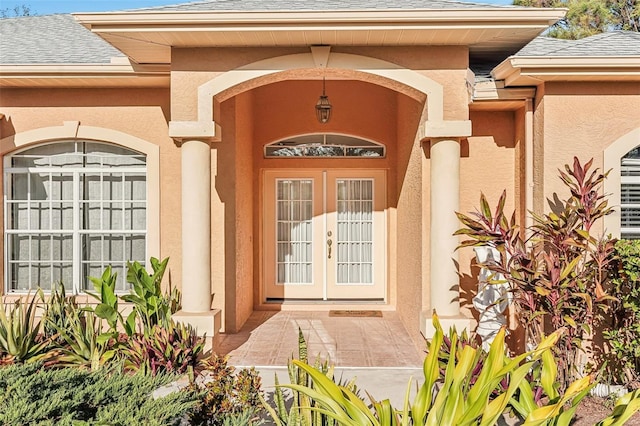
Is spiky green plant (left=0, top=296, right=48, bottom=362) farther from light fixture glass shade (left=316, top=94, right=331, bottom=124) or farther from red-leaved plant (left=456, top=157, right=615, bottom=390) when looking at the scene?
red-leaved plant (left=456, top=157, right=615, bottom=390)

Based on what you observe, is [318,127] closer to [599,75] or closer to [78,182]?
[78,182]

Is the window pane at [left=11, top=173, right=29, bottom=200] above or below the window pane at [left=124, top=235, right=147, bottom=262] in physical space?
above

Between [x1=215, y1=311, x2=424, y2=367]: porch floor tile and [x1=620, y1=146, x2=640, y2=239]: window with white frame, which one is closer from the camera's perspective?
[x1=620, y1=146, x2=640, y2=239]: window with white frame

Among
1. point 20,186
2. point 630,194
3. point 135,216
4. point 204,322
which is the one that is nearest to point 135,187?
point 135,216

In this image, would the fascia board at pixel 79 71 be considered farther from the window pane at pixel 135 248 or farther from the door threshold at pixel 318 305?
the door threshold at pixel 318 305

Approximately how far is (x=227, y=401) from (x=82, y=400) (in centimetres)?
112

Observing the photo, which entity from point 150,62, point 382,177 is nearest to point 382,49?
point 150,62

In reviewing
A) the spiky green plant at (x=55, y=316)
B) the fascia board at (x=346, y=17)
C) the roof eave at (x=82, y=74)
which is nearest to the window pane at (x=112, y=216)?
the spiky green plant at (x=55, y=316)

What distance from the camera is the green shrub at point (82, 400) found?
3.38 metres

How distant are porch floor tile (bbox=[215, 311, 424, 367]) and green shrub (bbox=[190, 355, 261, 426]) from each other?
1710mm

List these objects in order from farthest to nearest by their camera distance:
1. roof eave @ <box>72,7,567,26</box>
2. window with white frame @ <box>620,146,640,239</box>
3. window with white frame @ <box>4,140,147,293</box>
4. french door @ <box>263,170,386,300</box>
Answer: french door @ <box>263,170,386,300</box> → window with white frame @ <box>4,140,147,293</box> → window with white frame @ <box>620,146,640,239</box> → roof eave @ <box>72,7,567,26</box>

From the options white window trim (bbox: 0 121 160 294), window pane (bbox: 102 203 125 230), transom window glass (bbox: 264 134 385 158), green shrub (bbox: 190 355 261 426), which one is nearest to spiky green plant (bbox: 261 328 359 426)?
green shrub (bbox: 190 355 261 426)

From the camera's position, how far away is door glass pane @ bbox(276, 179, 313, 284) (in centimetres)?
1081

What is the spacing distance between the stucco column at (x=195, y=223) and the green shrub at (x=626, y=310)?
502 centimetres
